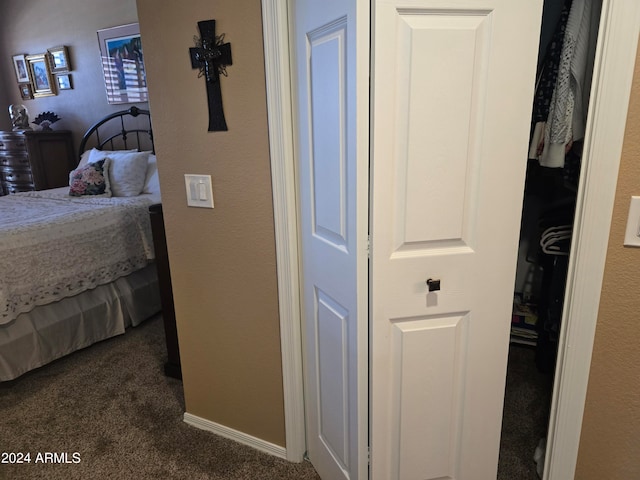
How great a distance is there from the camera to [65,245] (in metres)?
2.46

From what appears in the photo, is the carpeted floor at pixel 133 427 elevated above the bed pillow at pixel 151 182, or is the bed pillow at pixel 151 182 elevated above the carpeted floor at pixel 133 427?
the bed pillow at pixel 151 182

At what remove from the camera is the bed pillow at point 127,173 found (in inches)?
125

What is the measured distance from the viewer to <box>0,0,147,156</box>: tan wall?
3.68 metres

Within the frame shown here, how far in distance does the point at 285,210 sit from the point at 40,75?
4208mm

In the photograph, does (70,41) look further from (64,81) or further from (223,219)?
(223,219)

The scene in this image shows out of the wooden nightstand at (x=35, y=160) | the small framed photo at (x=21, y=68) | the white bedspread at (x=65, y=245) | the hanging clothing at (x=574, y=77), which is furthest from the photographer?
the small framed photo at (x=21, y=68)

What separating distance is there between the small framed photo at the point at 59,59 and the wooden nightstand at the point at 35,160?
593mm

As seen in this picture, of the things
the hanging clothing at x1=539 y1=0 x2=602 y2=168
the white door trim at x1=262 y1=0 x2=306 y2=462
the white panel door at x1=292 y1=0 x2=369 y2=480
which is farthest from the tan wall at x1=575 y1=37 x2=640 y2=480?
the white door trim at x1=262 y1=0 x2=306 y2=462

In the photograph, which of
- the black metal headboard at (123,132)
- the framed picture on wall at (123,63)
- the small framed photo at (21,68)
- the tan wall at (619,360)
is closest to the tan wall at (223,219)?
the tan wall at (619,360)

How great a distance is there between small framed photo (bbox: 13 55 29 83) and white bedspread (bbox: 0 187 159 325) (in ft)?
6.49

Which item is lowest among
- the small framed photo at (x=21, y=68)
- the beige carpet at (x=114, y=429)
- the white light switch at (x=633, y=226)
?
the beige carpet at (x=114, y=429)

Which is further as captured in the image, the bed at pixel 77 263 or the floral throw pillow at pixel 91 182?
the floral throw pillow at pixel 91 182

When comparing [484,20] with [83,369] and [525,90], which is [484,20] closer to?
[525,90]

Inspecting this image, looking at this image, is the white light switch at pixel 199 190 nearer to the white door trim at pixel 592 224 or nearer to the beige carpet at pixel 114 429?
the beige carpet at pixel 114 429
